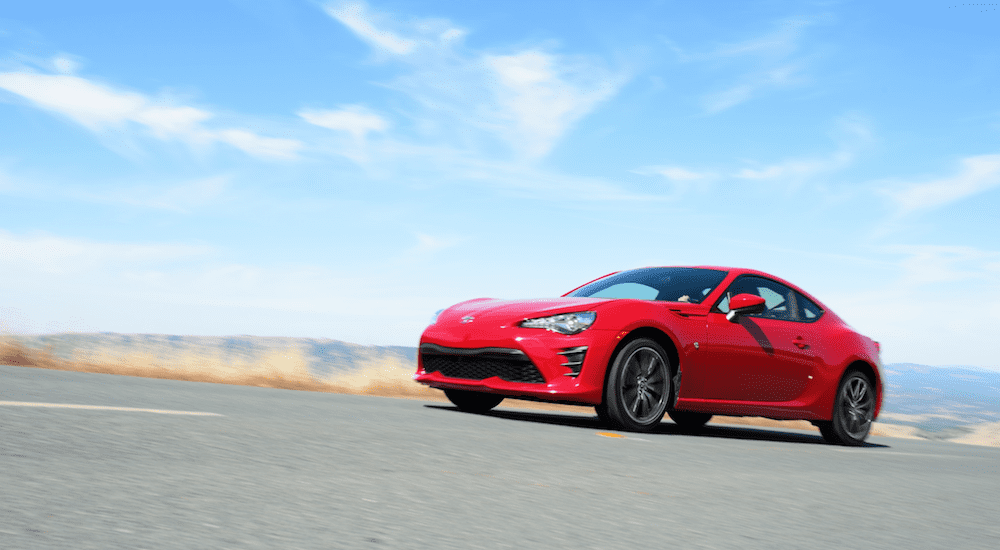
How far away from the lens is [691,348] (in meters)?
7.84

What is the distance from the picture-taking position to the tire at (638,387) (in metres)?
7.39

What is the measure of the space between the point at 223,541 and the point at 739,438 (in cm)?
645

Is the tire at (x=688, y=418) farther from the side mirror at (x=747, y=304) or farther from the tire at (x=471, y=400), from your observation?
the tire at (x=471, y=400)

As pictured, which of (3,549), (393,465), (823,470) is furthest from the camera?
(823,470)

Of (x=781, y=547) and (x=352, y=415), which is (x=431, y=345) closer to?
(x=352, y=415)

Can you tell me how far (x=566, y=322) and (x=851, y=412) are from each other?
3.53 meters

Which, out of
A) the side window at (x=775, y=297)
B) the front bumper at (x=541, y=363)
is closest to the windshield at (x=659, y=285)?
the side window at (x=775, y=297)

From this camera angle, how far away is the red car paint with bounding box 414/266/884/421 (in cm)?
735

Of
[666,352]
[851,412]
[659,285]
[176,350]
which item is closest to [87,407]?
[666,352]

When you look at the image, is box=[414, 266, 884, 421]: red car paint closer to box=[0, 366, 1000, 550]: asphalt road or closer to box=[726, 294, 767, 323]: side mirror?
box=[726, 294, 767, 323]: side mirror

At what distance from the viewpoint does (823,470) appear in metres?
5.95

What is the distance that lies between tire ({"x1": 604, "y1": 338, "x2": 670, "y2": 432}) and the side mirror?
82cm

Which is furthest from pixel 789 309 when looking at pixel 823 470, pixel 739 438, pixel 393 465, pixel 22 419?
pixel 22 419

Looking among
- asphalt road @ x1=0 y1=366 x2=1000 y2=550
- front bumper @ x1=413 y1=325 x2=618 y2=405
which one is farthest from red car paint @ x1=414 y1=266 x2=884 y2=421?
asphalt road @ x1=0 y1=366 x2=1000 y2=550
